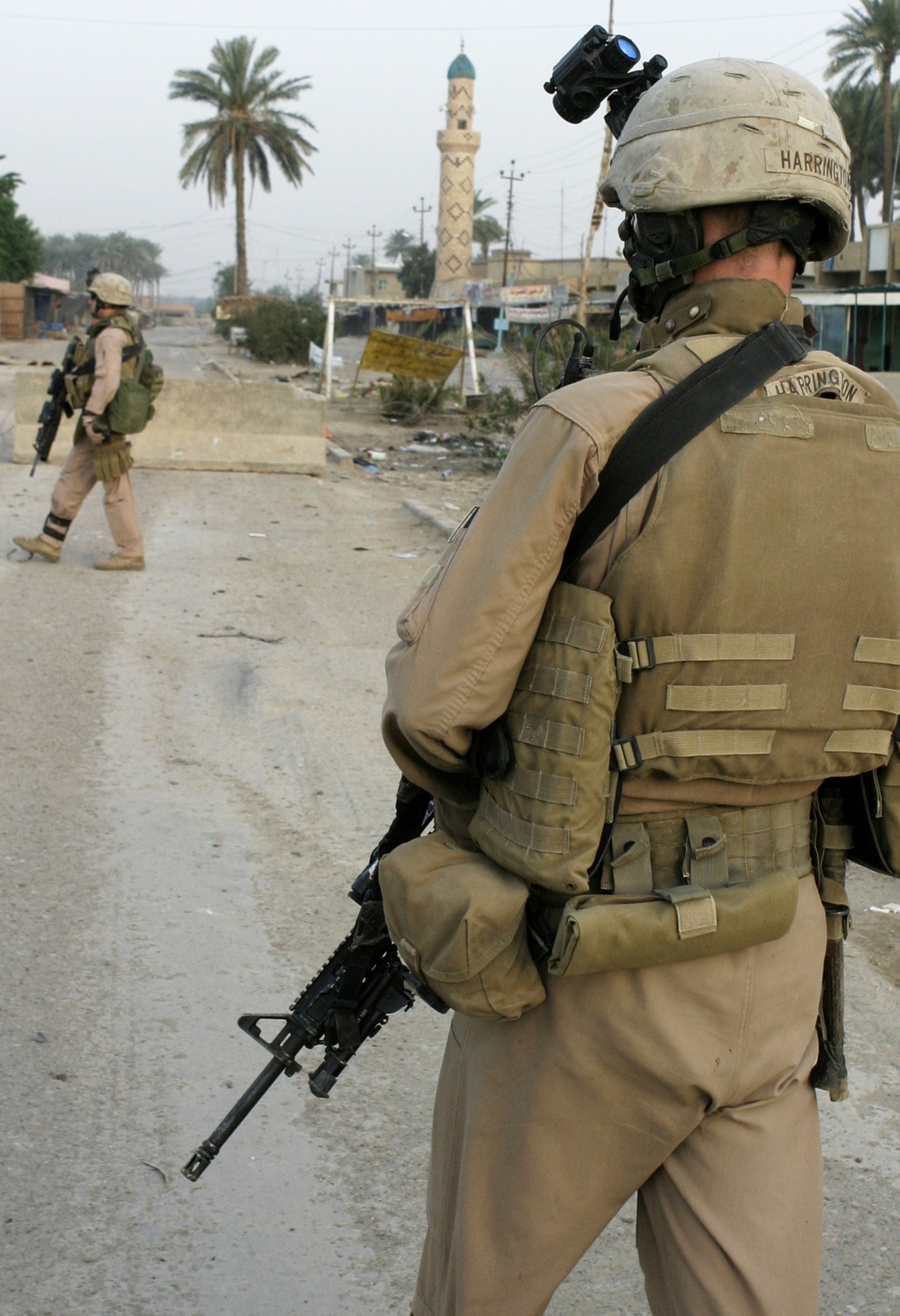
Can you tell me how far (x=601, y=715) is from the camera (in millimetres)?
1503

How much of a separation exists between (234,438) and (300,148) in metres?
39.2

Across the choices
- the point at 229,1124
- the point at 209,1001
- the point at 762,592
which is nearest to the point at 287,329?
the point at 209,1001

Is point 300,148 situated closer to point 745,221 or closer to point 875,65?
point 875,65

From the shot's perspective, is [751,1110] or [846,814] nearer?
[751,1110]

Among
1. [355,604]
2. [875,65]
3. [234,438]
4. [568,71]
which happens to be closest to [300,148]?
[875,65]

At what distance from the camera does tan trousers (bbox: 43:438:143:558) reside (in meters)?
8.26

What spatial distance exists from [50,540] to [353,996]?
7036 mm

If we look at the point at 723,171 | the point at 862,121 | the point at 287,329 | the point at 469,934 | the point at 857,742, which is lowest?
the point at 469,934

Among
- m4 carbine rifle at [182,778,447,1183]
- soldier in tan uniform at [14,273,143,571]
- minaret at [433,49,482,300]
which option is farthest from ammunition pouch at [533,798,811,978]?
minaret at [433,49,482,300]

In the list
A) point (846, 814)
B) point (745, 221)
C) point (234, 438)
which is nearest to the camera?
point (745, 221)

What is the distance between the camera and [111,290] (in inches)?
320

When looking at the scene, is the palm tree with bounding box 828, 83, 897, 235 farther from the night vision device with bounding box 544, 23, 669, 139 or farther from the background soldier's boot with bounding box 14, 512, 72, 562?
the night vision device with bounding box 544, 23, 669, 139

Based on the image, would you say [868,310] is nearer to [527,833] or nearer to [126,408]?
[126,408]

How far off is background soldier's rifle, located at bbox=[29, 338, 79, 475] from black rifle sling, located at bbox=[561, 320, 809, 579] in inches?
289
